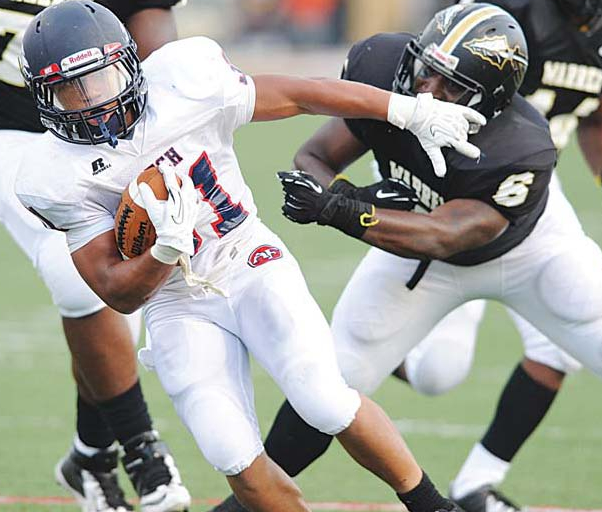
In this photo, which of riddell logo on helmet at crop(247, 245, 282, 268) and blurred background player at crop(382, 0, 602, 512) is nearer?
riddell logo on helmet at crop(247, 245, 282, 268)

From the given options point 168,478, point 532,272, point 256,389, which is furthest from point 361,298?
point 256,389

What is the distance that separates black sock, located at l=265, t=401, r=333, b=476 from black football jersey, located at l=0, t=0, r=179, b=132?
1.27 metres

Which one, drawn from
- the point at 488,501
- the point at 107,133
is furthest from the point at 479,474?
the point at 107,133

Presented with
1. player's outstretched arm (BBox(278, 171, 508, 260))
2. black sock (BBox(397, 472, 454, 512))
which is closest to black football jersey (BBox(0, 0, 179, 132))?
player's outstretched arm (BBox(278, 171, 508, 260))

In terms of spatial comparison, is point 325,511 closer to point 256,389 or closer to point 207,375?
point 207,375

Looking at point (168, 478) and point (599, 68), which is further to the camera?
point (599, 68)

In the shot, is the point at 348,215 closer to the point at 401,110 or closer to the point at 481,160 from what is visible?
the point at 401,110

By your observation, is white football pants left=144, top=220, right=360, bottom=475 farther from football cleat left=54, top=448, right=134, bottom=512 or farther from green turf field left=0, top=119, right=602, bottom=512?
green turf field left=0, top=119, right=602, bottom=512

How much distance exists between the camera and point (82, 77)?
361 cm

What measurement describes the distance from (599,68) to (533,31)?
13.2 inches

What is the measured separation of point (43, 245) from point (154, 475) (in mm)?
809

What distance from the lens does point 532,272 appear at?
14.3ft

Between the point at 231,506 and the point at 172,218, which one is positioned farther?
the point at 231,506

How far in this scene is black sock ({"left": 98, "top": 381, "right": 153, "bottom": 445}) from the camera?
4309 mm
